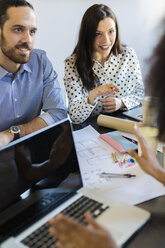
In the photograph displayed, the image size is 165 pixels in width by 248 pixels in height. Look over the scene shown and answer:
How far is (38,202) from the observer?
A: 770 millimetres

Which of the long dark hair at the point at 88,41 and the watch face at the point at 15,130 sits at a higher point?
the long dark hair at the point at 88,41

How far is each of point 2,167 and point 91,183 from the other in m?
0.32

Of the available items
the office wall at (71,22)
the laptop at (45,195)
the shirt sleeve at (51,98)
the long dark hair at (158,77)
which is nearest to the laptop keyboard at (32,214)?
the laptop at (45,195)

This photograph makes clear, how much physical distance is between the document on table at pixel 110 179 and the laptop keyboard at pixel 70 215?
2.7 inches

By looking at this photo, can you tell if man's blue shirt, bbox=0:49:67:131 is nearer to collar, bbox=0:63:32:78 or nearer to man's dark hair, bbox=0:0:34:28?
collar, bbox=0:63:32:78

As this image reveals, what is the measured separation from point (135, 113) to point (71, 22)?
1421mm

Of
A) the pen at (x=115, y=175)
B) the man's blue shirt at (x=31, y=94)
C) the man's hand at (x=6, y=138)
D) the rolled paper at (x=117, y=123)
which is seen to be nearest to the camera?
the pen at (x=115, y=175)

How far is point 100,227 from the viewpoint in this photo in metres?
0.55

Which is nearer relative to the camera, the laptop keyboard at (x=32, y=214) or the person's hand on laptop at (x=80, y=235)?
the person's hand on laptop at (x=80, y=235)

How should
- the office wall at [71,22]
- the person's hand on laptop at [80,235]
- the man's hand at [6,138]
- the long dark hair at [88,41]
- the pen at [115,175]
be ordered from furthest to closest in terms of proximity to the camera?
the office wall at [71,22] → the long dark hair at [88,41] → the man's hand at [6,138] → the pen at [115,175] → the person's hand on laptop at [80,235]

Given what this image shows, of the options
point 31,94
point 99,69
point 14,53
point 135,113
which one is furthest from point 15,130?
point 99,69

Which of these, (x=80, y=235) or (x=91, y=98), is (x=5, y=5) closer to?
(x=91, y=98)

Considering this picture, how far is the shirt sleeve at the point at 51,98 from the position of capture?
141 centimetres

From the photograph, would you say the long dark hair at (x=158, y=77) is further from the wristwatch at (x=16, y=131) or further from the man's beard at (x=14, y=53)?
the man's beard at (x=14, y=53)
